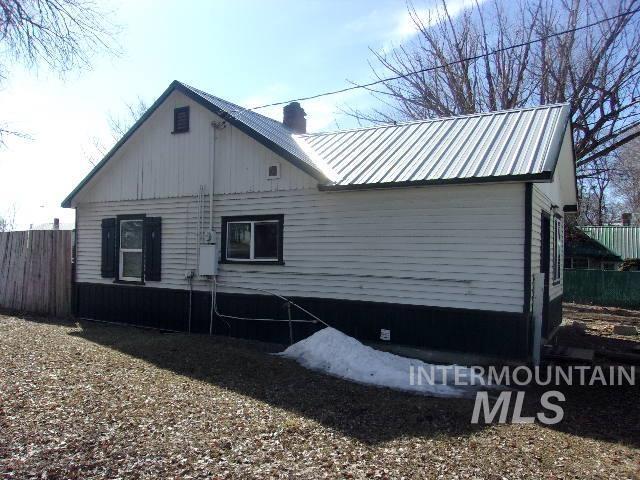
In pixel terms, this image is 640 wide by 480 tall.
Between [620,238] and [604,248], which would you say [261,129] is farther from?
[620,238]

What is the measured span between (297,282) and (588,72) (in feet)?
54.5

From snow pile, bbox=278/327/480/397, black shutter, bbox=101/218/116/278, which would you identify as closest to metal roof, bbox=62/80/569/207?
black shutter, bbox=101/218/116/278

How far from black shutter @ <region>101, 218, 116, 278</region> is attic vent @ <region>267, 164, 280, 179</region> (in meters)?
4.55

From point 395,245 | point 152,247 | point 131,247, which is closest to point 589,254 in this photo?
point 395,245

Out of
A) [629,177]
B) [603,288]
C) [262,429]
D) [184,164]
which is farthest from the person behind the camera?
[629,177]

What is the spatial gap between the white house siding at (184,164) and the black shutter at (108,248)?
62cm

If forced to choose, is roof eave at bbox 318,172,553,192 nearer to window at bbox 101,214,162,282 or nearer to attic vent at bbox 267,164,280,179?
attic vent at bbox 267,164,280,179

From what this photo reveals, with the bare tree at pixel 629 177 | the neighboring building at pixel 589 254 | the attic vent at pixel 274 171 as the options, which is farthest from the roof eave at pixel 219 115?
the neighboring building at pixel 589 254

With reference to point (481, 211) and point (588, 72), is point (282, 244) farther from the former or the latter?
point (588, 72)

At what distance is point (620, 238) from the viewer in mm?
29109

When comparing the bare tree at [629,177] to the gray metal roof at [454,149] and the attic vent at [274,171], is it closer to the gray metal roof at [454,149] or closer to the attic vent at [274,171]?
the gray metal roof at [454,149]

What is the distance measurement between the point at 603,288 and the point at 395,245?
16.8m

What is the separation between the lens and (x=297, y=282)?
9797mm

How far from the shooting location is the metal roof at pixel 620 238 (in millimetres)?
28422
